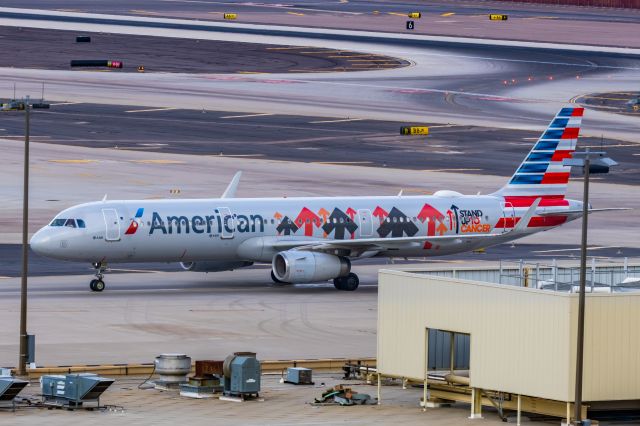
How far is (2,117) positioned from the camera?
15562 cm

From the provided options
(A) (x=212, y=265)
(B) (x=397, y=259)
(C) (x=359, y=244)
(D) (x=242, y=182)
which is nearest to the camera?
(C) (x=359, y=244)

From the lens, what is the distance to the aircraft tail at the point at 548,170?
8981 cm

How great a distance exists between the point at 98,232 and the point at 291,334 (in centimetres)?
1243

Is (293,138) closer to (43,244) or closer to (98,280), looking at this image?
(98,280)

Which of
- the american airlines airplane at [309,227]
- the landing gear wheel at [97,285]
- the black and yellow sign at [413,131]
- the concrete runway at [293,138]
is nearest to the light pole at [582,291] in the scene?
the american airlines airplane at [309,227]

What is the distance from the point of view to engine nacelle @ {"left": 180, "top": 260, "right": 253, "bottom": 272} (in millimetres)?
84312

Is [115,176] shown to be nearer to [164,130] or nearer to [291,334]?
[164,130]

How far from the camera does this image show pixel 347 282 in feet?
275

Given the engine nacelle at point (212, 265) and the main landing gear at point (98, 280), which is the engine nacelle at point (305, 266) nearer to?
the engine nacelle at point (212, 265)

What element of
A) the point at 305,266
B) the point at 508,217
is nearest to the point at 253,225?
the point at 305,266

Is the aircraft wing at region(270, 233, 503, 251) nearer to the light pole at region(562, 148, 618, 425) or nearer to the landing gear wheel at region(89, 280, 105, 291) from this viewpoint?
the landing gear wheel at region(89, 280, 105, 291)

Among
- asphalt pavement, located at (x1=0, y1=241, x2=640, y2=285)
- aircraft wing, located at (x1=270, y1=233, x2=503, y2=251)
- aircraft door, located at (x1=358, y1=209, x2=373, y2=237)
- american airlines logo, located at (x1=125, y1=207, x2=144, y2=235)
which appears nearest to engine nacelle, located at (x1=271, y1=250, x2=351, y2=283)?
aircraft wing, located at (x1=270, y1=233, x2=503, y2=251)

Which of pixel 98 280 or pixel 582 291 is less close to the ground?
pixel 582 291

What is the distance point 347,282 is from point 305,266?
3357 millimetres
